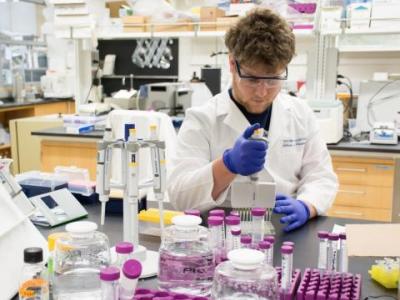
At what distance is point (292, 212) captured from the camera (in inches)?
57.2

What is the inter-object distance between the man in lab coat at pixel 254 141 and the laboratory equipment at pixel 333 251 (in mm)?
329

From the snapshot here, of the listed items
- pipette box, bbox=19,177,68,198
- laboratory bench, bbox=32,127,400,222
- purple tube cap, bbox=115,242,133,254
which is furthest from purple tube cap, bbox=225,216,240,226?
laboratory bench, bbox=32,127,400,222

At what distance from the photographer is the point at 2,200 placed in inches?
42.7

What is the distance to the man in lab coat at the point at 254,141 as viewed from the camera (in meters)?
1.46

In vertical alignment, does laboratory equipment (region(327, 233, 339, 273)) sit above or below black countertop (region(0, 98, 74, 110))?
below

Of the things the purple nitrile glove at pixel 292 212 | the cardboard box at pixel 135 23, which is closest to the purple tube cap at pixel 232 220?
the purple nitrile glove at pixel 292 212

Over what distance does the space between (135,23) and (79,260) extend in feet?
9.44

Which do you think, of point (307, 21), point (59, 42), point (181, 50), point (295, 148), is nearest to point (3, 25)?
point (59, 42)

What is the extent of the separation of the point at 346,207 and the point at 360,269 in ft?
5.98

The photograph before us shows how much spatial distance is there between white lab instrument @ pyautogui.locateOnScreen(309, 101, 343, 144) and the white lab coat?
1021 mm

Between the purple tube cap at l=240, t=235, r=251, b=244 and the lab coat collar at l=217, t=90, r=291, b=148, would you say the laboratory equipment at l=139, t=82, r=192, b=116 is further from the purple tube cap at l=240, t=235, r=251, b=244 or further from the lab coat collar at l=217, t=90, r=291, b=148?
the purple tube cap at l=240, t=235, r=251, b=244

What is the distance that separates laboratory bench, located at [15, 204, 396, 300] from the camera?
106cm

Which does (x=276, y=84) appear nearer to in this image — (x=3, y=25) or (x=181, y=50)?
(x=181, y=50)

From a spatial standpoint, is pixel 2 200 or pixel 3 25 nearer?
pixel 2 200
